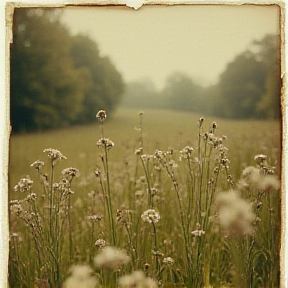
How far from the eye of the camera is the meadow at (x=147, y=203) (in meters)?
1.69

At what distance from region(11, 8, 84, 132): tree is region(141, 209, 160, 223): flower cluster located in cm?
48

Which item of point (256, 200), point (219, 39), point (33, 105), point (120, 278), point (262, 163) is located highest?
point (219, 39)

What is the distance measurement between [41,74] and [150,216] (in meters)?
0.71

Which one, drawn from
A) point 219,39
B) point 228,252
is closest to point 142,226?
point 228,252

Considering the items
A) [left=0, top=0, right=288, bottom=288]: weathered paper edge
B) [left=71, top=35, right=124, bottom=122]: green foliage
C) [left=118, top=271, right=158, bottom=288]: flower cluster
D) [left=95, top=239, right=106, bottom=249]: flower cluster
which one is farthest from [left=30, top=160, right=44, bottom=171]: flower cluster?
[left=118, top=271, right=158, bottom=288]: flower cluster

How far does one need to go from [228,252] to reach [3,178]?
0.94 m

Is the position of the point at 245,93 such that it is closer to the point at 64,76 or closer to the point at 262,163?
the point at 262,163

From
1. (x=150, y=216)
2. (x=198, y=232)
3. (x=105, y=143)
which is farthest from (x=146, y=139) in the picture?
(x=198, y=232)

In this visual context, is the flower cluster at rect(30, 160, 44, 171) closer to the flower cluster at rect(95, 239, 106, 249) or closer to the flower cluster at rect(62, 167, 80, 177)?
the flower cluster at rect(62, 167, 80, 177)

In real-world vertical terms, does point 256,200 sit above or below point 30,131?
below

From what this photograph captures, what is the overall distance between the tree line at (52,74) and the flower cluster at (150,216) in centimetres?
43

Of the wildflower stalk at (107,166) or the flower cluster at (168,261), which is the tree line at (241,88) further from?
the flower cluster at (168,261)

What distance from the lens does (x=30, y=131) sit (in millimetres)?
1712

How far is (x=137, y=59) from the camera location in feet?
5.65
